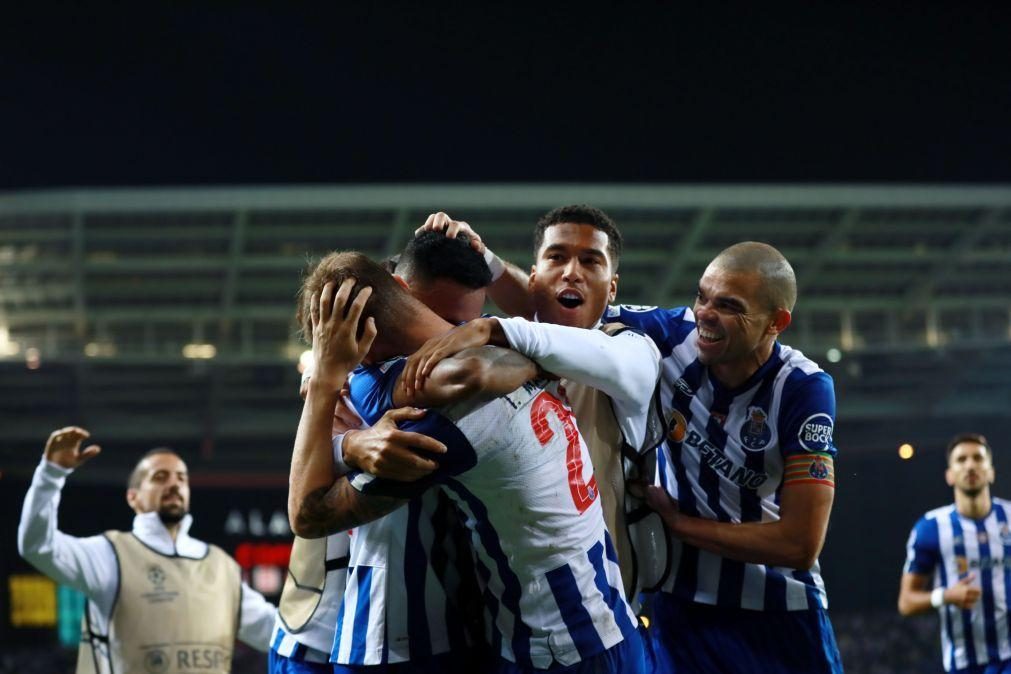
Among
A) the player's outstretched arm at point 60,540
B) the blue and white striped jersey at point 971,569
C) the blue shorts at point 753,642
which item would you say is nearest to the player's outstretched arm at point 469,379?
the blue shorts at point 753,642

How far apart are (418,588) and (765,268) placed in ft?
4.26

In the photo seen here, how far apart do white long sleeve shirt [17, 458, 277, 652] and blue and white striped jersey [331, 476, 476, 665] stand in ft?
8.33

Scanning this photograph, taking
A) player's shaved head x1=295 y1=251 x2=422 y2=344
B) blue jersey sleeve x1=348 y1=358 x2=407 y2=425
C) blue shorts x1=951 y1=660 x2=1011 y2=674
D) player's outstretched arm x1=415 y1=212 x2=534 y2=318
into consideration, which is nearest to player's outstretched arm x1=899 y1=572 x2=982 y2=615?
blue shorts x1=951 y1=660 x2=1011 y2=674

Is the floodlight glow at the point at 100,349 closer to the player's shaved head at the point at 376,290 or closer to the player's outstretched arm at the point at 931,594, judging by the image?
the player's outstretched arm at the point at 931,594

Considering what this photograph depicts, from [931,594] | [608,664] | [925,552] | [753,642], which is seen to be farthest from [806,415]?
[925,552]

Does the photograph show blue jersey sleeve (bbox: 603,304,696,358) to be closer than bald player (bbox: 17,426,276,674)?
Yes

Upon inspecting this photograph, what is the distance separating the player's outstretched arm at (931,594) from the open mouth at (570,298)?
428cm

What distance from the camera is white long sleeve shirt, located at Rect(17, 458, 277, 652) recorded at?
5.44 metres

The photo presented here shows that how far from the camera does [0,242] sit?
19.6m

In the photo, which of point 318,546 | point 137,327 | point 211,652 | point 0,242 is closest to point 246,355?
point 137,327

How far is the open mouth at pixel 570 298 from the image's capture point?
123 inches

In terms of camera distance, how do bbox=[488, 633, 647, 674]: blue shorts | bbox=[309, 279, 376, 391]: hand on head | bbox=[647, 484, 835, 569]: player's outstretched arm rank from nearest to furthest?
bbox=[309, 279, 376, 391]: hand on head < bbox=[488, 633, 647, 674]: blue shorts < bbox=[647, 484, 835, 569]: player's outstretched arm

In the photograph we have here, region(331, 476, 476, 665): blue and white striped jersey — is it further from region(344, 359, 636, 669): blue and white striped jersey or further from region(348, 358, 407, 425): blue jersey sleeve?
region(348, 358, 407, 425): blue jersey sleeve

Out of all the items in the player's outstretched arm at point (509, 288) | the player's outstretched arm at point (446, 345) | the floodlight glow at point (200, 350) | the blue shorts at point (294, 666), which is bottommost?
the blue shorts at point (294, 666)
